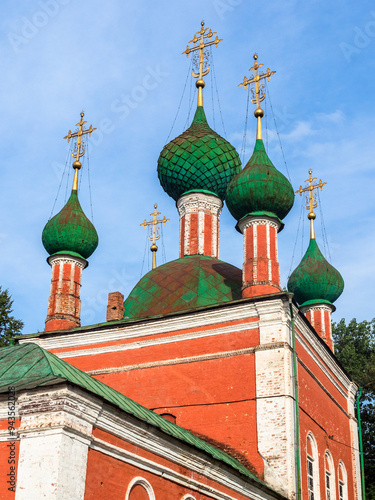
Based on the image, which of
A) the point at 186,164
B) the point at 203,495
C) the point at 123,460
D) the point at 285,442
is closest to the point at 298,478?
the point at 285,442

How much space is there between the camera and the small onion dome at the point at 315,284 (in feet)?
59.5

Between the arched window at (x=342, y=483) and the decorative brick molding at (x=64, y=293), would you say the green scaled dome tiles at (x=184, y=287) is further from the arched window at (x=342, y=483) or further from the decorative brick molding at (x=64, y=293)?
the arched window at (x=342, y=483)

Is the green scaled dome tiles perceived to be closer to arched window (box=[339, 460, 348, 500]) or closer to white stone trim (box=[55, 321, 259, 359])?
white stone trim (box=[55, 321, 259, 359])

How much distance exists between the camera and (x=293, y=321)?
13.2 meters

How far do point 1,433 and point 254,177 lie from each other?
7954 millimetres

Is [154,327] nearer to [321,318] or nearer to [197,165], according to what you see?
[197,165]

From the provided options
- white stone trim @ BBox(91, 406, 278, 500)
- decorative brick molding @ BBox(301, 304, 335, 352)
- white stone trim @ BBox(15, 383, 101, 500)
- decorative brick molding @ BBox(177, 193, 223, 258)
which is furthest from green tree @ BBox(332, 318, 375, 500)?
white stone trim @ BBox(15, 383, 101, 500)

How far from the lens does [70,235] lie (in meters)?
16.0

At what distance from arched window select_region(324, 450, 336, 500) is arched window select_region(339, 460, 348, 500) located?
2.00 feet

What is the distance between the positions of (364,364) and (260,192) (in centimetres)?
1099

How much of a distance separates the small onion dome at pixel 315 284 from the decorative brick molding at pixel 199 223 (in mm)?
2159

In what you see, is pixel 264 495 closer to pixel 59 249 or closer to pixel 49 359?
pixel 49 359

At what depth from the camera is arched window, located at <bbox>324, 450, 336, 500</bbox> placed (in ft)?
→ 46.8

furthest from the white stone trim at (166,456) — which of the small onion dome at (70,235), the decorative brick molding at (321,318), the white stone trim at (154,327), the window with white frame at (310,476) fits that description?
the decorative brick molding at (321,318)
